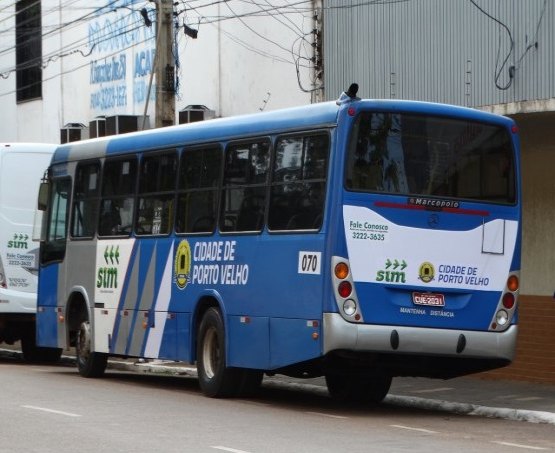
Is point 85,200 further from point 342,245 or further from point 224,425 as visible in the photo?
point 224,425

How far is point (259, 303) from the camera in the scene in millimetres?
15641

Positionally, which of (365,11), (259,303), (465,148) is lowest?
(259,303)

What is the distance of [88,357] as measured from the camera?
1991 centimetres

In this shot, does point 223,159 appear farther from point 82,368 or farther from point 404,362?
point 82,368

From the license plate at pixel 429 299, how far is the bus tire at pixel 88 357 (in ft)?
21.3

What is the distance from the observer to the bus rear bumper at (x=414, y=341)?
14.2m

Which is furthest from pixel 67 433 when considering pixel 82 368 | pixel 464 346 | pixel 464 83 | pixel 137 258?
pixel 464 83

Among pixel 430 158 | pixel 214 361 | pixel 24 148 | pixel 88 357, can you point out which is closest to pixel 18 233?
pixel 24 148

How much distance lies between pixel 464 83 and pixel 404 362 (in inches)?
268

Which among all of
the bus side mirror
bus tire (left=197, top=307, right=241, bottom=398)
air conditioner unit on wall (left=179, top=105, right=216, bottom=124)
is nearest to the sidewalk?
bus tire (left=197, top=307, right=241, bottom=398)

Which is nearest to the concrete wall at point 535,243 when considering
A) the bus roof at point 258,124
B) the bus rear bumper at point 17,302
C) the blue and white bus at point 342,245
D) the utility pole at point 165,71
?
the blue and white bus at point 342,245

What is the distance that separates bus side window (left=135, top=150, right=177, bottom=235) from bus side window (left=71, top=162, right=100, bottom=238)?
1505mm

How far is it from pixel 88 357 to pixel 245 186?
5062mm

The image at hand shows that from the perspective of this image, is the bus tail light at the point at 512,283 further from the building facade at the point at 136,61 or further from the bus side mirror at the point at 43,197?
the building facade at the point at 136,61
